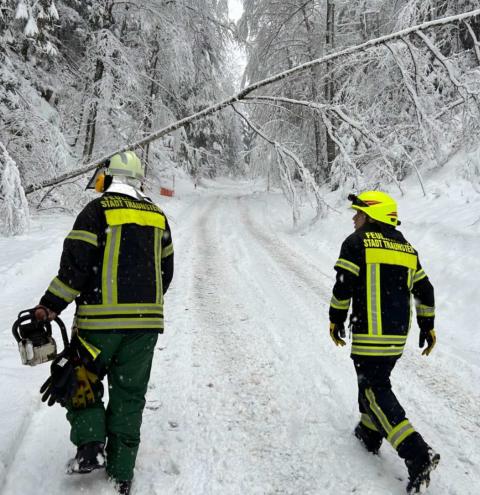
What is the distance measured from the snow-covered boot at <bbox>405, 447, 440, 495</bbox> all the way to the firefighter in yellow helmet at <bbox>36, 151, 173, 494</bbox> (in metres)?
1.65

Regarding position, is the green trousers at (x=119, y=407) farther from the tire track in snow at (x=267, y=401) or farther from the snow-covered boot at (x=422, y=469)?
the snow-covered boot at (x=422, y=469)

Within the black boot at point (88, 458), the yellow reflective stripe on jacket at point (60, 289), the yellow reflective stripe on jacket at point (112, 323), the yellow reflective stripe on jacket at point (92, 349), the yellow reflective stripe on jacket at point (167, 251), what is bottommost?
the black boot at point (88, 458)

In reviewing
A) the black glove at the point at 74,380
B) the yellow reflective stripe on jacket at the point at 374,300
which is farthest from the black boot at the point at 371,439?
the black glove at the point at 74,380

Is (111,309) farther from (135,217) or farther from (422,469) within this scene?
(422,469)

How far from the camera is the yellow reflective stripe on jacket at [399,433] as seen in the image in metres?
2.56

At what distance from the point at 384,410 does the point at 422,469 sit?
0.37m

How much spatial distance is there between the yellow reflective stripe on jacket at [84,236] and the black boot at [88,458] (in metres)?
1.13

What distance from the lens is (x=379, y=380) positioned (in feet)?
9.15

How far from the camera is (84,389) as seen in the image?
2.38 meters

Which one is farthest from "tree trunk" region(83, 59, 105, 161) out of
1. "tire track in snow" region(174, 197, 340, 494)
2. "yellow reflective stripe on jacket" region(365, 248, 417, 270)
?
"yellow reflective stripe on jacket" region(365, 248, 417, 270)

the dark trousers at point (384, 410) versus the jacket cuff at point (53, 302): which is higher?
the jacket cuff at point (53, 302)

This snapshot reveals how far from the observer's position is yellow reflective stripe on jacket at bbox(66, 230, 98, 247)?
92.2 inches

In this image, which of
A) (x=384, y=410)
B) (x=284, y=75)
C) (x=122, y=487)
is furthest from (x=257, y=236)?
(x=122, y=487)

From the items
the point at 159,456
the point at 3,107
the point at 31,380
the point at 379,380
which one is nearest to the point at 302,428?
the point at 379,380
